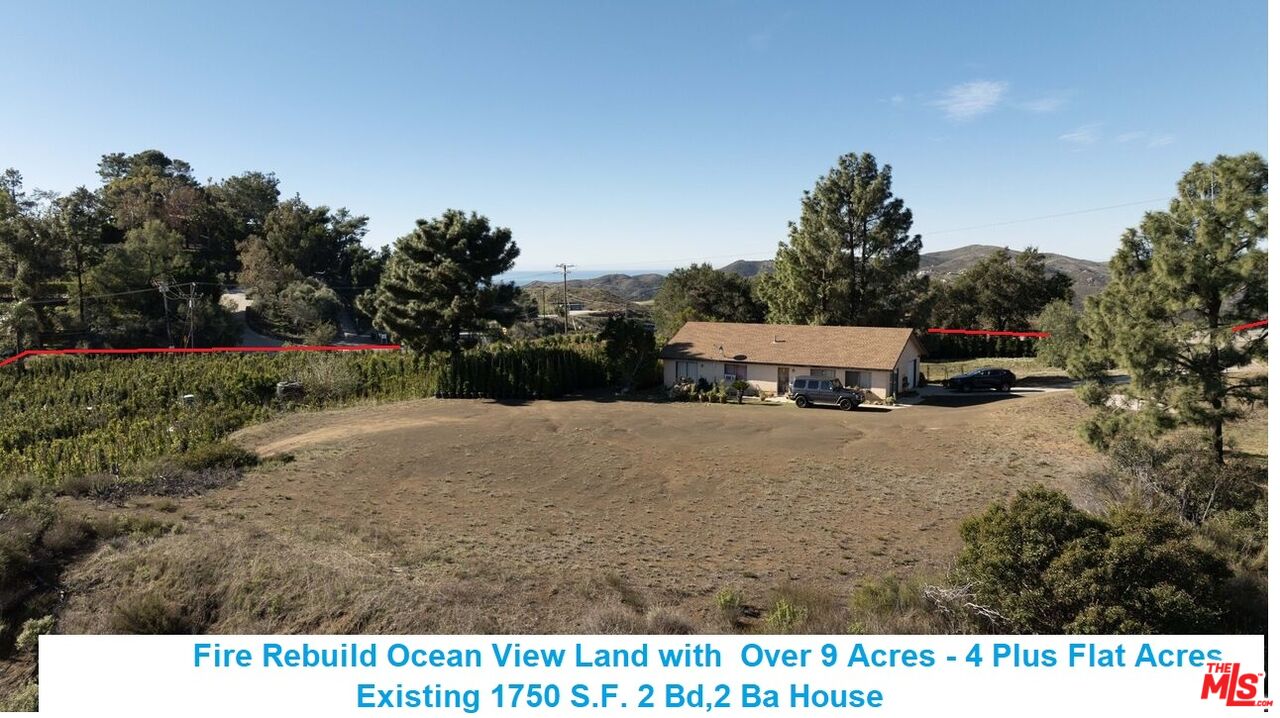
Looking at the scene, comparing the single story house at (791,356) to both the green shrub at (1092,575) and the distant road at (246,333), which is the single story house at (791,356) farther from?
the distant road at (246,333)

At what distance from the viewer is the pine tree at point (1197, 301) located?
50.6 ft

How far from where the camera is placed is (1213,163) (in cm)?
1577

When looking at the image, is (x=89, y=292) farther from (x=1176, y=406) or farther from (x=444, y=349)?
(x=1176, y=406)

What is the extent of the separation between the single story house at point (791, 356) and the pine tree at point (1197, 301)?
14.7 meters

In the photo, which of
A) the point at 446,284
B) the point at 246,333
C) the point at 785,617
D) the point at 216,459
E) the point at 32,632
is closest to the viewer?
the point at 32,632

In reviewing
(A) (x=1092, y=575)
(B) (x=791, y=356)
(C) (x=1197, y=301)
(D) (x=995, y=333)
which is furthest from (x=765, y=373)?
(D) (x=995, y=333)

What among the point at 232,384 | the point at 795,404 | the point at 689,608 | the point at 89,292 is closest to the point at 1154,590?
the point at 689,608

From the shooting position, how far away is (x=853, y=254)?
144 feet

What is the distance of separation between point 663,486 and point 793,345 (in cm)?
1900

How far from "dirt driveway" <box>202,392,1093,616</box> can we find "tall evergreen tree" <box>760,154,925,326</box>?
48.7 ft

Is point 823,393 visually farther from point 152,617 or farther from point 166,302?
point 166,302
